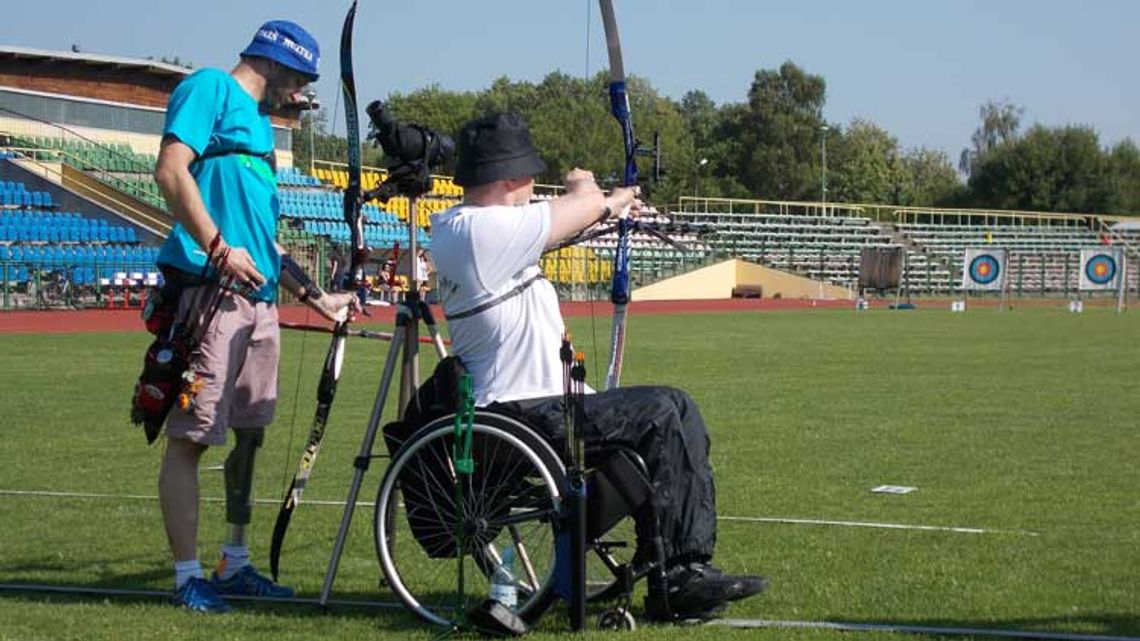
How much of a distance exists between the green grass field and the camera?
60.1 inches

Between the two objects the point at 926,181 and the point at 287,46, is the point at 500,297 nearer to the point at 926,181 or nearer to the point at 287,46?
the point at 287,46

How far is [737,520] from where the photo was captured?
25.2 ft

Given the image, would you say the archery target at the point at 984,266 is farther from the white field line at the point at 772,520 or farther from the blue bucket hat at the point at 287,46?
the blue bucket hat at the point at 287,46

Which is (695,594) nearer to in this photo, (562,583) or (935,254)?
(562,583)

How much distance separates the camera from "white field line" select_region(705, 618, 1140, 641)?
5.10 m

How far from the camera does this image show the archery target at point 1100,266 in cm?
5756

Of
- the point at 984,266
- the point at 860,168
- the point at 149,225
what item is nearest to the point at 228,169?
the point at 149,225

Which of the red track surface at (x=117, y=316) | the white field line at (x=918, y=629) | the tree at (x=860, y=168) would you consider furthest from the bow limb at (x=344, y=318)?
the tree at (x=860, y=168)

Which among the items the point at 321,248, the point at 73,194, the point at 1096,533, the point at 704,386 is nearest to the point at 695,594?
the point at 1096,533

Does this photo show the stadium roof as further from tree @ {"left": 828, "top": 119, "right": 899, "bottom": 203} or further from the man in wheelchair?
tree @ {"left": 828, "top": 119, "right": 899, "bottom": 203}

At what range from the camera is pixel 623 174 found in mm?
6453

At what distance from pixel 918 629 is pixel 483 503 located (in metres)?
1.39

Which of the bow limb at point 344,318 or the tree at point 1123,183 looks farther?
the tree at point 1123,183

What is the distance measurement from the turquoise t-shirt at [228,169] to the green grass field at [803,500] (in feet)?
3.94
